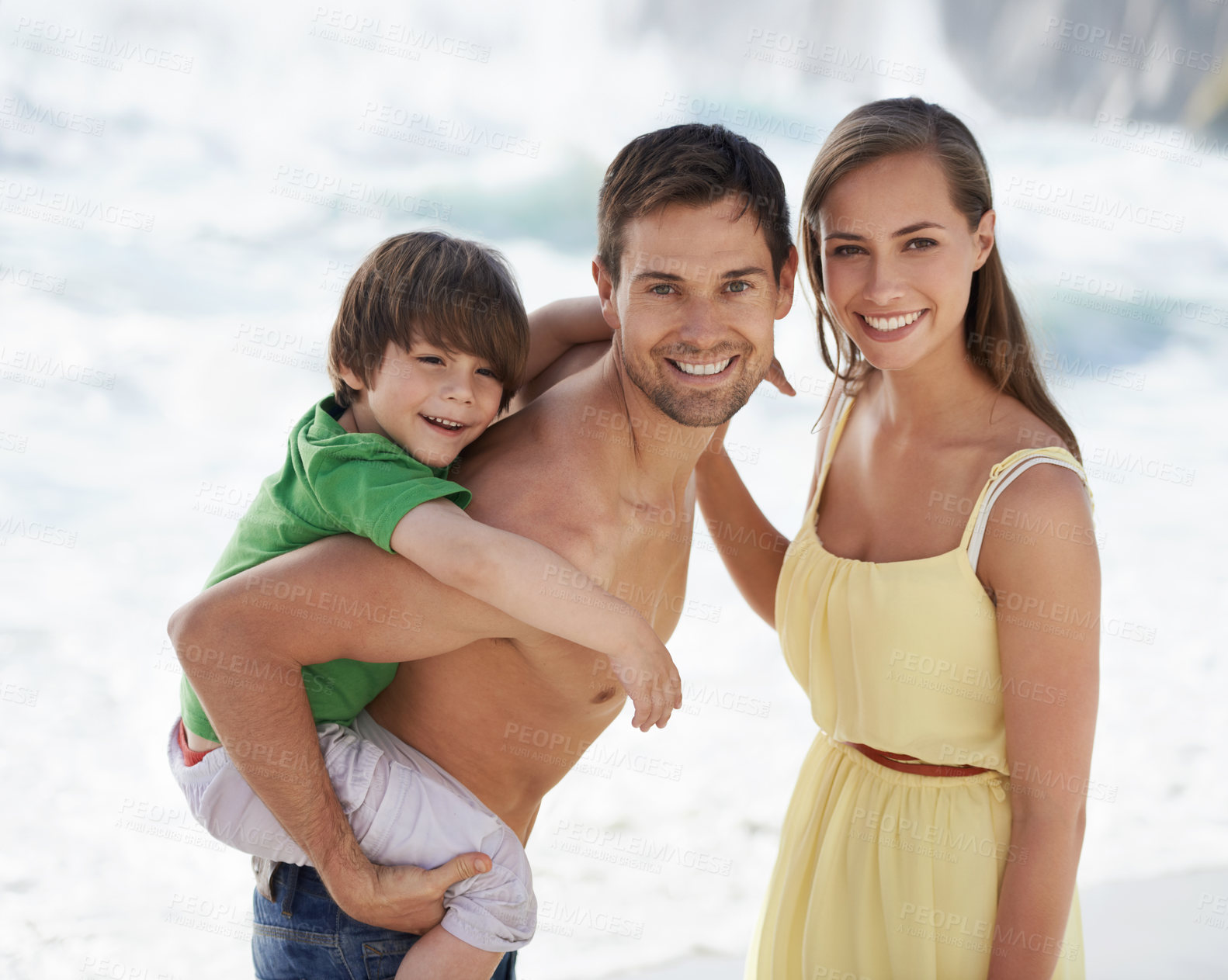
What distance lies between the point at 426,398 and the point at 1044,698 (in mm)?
1221

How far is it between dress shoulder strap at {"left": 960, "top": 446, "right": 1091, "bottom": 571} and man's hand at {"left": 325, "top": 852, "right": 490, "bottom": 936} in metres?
1.05

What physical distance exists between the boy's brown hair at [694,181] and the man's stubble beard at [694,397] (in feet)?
0.66

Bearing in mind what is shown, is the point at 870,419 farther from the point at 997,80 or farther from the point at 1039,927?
the point at 997,80

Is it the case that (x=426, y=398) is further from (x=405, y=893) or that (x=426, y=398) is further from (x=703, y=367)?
(x=405, y=893)

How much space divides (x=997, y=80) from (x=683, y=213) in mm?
11667

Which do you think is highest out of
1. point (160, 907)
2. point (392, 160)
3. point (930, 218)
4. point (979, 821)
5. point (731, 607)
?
point (392, 160)

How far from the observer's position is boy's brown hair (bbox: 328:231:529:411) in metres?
1.90

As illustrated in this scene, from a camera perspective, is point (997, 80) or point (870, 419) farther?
point (997, 80)

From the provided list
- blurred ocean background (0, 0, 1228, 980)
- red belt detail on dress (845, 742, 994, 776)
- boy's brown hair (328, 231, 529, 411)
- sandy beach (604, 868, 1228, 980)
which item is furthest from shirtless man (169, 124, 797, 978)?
blurred ocean background (0, 0, 1228, 980)

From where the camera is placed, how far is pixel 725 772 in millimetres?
6785

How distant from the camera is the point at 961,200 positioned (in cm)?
201

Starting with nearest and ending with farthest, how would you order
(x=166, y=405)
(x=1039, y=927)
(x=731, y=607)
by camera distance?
→ (x=1039, y=927) < (x=731, y=607) < (x=166, y=405)

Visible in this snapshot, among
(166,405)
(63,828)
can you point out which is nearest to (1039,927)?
(63,828)

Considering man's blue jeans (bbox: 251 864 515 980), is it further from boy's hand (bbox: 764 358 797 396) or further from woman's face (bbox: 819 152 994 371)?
woman's face (bbox: 819 152 994 371)
